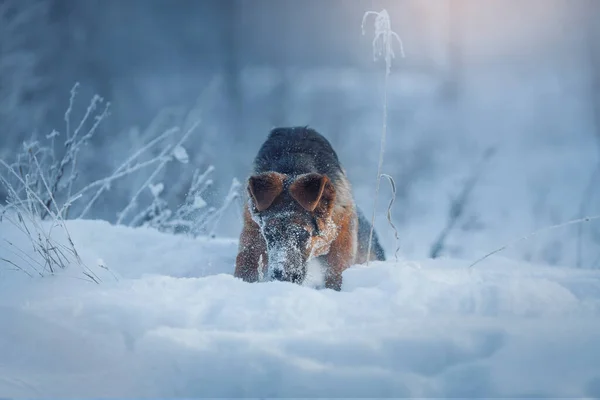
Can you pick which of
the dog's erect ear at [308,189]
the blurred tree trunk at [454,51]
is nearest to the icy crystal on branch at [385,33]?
the dog's erect ear at [308,189]

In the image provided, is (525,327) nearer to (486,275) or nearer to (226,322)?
(486,275)

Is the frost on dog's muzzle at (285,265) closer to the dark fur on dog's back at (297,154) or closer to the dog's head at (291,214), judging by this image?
the dog's head at (291,214)

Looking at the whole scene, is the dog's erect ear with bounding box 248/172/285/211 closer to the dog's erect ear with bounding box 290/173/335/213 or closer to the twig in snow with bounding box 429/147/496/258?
the dog's erect ear with bounding box 290/173/335/213

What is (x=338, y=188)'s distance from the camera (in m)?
4.09

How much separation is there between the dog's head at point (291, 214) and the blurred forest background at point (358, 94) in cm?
153

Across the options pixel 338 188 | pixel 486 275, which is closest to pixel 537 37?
pixel 338 188

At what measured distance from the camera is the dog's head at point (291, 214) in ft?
10.7

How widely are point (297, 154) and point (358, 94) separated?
16.6 ft

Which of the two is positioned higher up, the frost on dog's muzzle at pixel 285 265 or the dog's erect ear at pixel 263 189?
the dog's erect ear at pixel 263 189

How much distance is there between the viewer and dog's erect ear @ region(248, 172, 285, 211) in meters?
3.39

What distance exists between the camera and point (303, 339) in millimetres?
1622

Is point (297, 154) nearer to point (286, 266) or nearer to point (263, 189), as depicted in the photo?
point (263, 189)

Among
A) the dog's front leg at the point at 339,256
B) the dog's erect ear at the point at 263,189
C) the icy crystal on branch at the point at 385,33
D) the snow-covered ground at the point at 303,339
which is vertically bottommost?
the dog's front leg at the point at 339,256

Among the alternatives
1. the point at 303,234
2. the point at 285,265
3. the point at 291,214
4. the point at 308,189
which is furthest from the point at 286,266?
the point at 308,189
